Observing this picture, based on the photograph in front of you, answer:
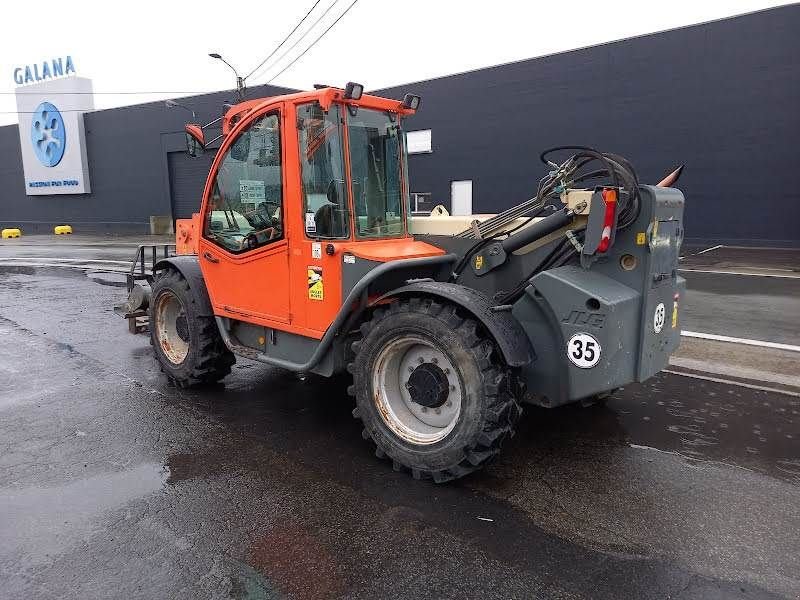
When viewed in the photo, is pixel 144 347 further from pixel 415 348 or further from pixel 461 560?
pixel 461 560

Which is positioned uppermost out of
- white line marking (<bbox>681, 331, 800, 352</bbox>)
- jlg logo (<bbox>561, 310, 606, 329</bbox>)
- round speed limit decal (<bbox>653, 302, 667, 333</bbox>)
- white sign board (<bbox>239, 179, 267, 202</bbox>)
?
white sign board (<bbox>239, 179, 267, 202</bbox>)

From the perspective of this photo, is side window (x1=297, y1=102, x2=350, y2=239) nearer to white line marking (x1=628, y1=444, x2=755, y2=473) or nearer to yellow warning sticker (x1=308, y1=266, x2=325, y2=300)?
yellow warning sticker (x1=308, y1=266, x2=325, y2=300)

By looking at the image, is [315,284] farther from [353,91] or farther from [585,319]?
[585,319]

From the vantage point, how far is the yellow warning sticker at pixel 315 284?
4.34 m

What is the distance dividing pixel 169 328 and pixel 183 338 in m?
0.39

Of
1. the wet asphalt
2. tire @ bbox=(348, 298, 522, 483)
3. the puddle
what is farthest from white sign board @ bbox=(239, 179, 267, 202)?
the puddle

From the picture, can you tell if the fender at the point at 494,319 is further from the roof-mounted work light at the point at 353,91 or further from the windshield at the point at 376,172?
the roof-mounted work light at the point at 353,91

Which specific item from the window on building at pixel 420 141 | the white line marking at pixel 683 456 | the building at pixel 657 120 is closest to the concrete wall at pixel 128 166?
the window on building at pixel 420 141

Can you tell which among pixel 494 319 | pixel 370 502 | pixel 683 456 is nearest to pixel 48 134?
pixel 370 502

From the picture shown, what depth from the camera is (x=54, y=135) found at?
122 ft

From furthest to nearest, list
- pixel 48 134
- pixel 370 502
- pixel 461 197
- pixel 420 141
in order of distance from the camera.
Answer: pixel 48 134, pixel 420 141, pixel 461 197, pixel 370 502

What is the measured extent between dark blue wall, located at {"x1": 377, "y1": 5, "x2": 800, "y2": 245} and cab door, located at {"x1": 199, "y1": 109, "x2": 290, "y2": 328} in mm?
18041

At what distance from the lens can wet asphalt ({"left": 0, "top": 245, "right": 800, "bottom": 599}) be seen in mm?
2898

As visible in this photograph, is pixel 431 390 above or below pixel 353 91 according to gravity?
below
